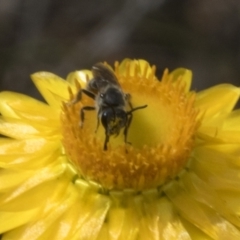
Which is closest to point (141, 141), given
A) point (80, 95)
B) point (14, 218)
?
point (80, 95)

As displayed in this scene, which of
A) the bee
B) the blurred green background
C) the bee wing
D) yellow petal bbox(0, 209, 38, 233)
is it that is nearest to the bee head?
the bee

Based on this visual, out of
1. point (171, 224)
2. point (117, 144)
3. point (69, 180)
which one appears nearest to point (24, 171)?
point (69, 180)

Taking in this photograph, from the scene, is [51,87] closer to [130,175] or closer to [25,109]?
[25,109]

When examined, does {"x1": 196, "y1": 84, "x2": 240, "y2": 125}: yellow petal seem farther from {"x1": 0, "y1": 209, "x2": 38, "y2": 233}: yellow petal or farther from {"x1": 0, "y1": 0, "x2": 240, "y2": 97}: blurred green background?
{"x1": 0, "y1": 0, "x2": 240, "y2": 97}: blurred green background

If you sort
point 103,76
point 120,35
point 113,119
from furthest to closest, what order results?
point 120,35
point 103,76
point 113,119

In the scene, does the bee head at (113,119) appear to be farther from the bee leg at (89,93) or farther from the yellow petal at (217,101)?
A: the yellow petal at (217,101)
